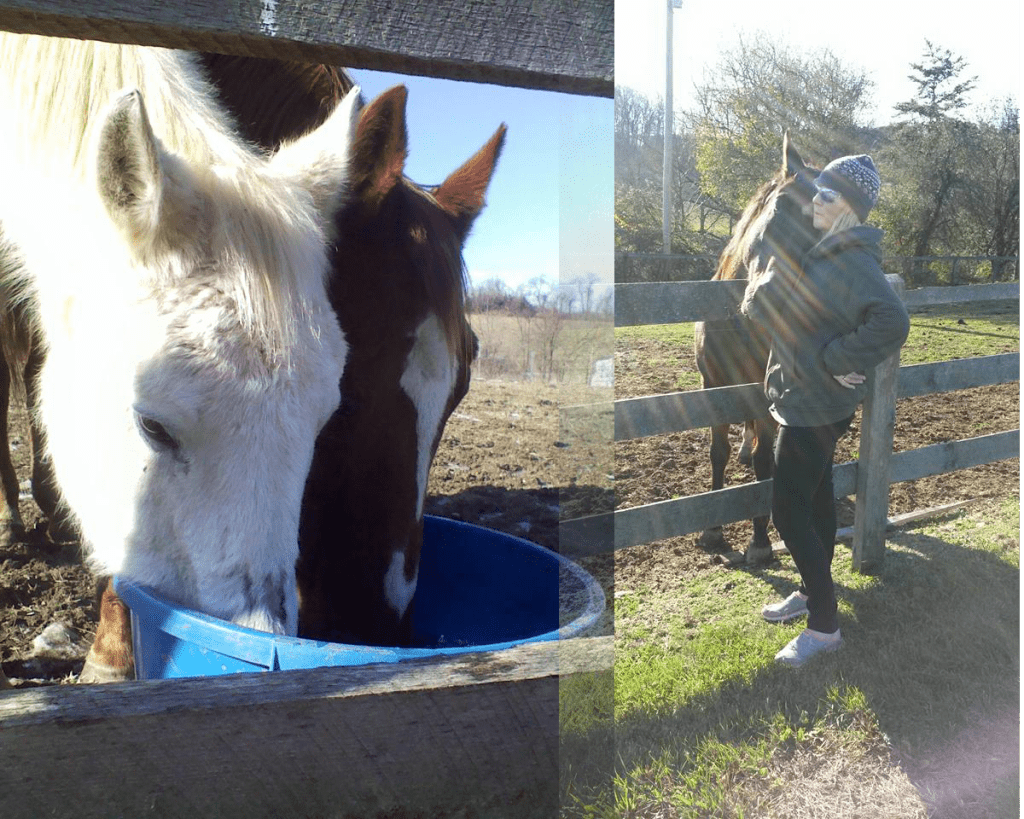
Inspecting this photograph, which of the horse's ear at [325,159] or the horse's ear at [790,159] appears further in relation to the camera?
the horse's ear at [790,159]

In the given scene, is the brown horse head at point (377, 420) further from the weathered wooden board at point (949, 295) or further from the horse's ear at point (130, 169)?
the weathered wooden board at point (949, 295)

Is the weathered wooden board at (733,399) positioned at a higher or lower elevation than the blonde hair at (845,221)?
lower

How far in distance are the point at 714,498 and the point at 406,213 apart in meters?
1.83

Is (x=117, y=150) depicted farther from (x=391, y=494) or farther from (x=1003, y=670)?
(x=1003, y=670)

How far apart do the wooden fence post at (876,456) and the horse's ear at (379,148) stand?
2338 millimetres

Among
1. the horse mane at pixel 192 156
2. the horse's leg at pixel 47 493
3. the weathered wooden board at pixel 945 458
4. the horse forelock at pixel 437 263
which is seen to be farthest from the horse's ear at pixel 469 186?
the horse's leg at pixel 47 493

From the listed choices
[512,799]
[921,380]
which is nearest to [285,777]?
[512,799]

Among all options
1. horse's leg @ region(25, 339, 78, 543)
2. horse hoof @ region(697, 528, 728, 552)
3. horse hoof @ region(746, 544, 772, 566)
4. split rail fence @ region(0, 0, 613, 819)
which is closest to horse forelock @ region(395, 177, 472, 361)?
split rail fence @ region(0, 0, 613, 819)

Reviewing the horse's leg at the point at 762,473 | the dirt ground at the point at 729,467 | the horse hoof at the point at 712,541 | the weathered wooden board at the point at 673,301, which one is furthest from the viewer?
the horse hoof at the point at 712,541

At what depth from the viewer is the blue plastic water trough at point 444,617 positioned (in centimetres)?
117

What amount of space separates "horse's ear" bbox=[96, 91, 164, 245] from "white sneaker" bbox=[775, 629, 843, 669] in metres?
1.94

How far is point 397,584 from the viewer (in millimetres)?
1904

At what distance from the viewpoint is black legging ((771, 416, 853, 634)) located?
212 centimetres

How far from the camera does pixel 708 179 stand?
2016mm
